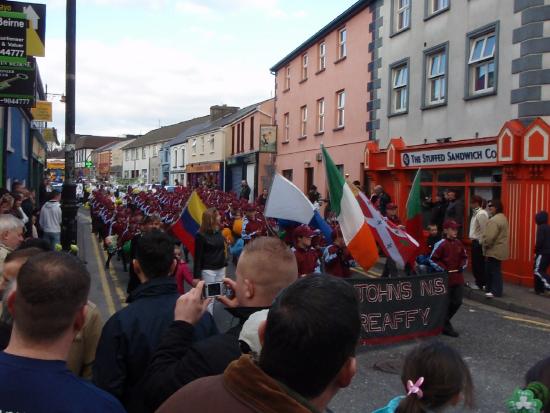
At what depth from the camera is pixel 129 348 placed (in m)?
2.82

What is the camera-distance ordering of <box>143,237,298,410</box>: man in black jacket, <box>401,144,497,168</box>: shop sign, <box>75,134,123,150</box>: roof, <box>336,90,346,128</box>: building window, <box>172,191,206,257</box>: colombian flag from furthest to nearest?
<box>75,134,123,150</box>: roof
<box>336,90,346,128</box>: building window
<box>401,144,497,168</box>: shop sign
<box>172,191,206,257</box>: colombian flag
<box>143,237,298,410</box>: man in black jacket

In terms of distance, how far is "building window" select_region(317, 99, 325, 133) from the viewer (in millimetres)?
24469

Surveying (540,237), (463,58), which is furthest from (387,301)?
(463,58)

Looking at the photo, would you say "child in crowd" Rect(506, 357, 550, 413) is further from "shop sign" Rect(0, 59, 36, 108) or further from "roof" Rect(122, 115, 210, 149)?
"roof" Rect(122, 115, 210, 149)

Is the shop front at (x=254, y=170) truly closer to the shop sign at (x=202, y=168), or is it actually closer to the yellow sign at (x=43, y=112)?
the shop sign at (x=202, y=168)

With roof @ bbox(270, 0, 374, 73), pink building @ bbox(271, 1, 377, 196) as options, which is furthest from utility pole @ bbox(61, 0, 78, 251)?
roof @ bbox(270, 0, 374, 73)

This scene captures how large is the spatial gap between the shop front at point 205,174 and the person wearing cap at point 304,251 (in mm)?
31715

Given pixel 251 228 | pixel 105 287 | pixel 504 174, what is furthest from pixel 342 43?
pixel 105 287

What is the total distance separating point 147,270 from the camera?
323cm

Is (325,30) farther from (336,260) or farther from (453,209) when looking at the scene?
A: (336,260)

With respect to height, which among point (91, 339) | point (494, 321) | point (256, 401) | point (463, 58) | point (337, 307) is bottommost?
point (494, 321)

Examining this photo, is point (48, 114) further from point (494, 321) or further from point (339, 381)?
point (339, 381)

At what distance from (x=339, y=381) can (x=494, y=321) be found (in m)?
8.04

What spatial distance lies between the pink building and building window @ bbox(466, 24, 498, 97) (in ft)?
18.6
